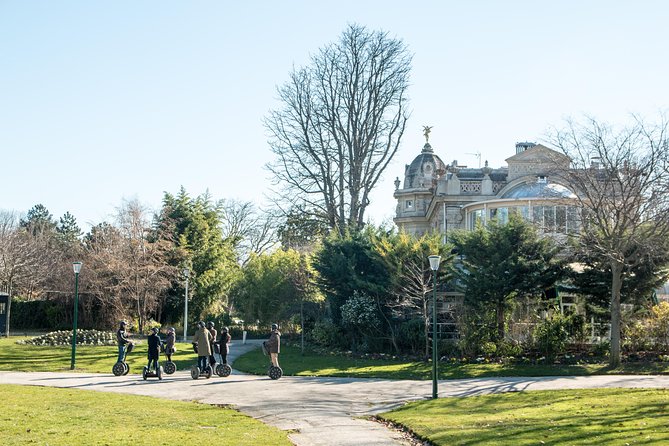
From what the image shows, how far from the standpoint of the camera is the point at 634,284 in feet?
106

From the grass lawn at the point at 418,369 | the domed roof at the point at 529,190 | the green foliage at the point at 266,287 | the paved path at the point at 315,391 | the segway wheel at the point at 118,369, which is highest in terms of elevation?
the domed roof at the point at 529,190

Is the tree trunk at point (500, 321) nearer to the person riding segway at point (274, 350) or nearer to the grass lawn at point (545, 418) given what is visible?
the grass lawn at point (545, 418)

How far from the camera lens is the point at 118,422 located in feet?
52.3

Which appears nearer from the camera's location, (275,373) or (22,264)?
(275,373)

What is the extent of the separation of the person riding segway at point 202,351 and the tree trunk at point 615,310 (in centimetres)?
1514

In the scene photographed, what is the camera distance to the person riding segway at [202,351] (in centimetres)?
2573

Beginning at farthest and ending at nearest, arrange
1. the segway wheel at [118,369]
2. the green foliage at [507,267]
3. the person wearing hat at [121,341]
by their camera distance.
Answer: the green foliage at [507,267] < the segway wheel at [118,369] < the person wearing hat at [121,341]

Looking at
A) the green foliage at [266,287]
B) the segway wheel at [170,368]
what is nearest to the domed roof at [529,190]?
the green foliage at [266,287]

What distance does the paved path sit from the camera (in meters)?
16.4

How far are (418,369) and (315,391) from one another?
7.21m

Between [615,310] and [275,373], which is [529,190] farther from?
[275,373]

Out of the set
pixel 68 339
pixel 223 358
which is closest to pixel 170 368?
pixel 223 358

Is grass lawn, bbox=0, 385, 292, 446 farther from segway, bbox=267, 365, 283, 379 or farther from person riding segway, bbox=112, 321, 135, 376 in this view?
segway, bbox=267, 365, 283, 379

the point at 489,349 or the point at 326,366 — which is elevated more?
the point at 489,349
